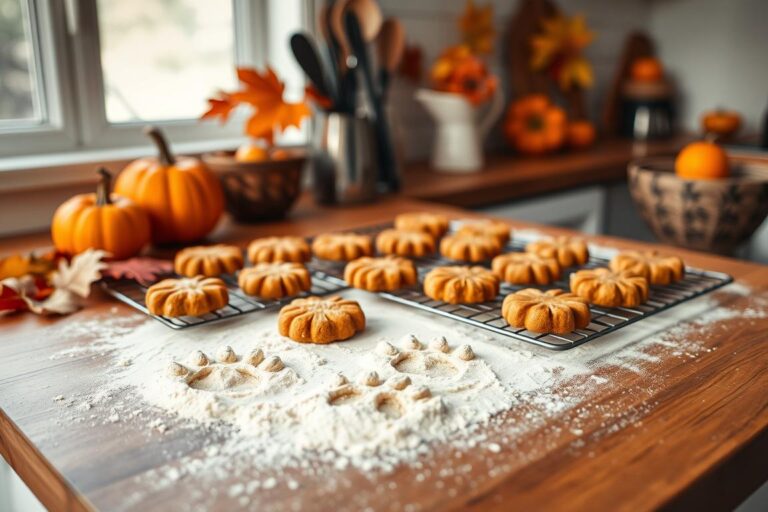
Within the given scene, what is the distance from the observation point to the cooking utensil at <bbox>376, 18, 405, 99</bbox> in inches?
75.9

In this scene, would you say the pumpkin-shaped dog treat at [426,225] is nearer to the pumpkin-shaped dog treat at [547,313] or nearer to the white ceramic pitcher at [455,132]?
the pumpkin-shaped dog treat at [547,313]

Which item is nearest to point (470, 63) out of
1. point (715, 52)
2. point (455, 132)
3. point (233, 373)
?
point (455, 132)

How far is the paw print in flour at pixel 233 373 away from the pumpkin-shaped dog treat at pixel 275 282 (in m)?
0.20

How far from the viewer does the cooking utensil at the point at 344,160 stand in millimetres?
1654

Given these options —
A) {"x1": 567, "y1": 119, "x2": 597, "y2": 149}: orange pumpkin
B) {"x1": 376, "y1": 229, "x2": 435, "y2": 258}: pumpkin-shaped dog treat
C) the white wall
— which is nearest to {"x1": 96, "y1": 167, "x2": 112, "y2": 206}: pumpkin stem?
{"x1": 376, "y1": 229, "x2": 435, "y2": 258}: pumpkin-shaped dog treat

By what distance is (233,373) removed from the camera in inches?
30.4

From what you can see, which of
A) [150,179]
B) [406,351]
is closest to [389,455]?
[406,351]

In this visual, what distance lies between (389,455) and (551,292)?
1.31 feet

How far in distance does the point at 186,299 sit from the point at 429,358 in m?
0.34

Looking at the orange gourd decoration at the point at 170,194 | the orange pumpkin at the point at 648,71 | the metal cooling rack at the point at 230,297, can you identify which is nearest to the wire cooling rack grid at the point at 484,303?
the metal cooling rack at the point at 230,297

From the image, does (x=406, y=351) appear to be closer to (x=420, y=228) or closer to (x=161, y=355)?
(x=161, y=355)

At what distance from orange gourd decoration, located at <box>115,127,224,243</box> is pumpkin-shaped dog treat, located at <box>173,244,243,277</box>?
0.19 metres

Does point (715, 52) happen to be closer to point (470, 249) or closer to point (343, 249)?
point (470, 249)

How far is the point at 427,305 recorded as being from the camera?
962mm
